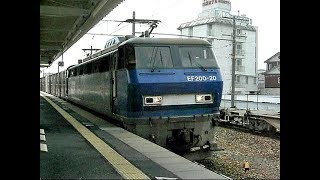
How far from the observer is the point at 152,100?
8477mm

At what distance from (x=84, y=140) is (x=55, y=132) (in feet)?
4.94

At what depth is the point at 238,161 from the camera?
1023 centimetres

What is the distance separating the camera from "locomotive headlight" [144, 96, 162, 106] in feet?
27.7

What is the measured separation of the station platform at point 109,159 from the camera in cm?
497

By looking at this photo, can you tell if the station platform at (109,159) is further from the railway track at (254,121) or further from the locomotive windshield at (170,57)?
the railway track at (254,121)

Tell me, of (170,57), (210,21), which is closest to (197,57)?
(170,57)

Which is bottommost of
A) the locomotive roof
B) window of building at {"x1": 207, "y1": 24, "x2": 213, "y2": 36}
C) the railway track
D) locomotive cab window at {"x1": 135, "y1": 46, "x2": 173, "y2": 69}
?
the railway track

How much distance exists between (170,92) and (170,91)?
2 cm

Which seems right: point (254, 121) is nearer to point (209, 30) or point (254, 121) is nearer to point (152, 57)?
point (152, 57)

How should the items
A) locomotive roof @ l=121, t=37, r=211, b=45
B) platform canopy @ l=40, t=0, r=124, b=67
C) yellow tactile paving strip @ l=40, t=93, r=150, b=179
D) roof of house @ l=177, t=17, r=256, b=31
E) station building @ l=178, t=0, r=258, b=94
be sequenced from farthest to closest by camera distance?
station building @ l=178, t=0, r=258, b=94 < roof of house @ l=177, t=17, r=256, b=31 < platform canopy @ l=40, t=0, r=124, b=67 < locomotive roof @ l=121, t=37, r=211, b=45 < yellow tactile paving strip @ l=40, t=93, r=150, b=179

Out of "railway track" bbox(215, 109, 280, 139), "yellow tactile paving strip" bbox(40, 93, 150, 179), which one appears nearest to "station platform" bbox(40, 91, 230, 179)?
"yellow tactile paving strip" bbox(40, 93, 150, 179)

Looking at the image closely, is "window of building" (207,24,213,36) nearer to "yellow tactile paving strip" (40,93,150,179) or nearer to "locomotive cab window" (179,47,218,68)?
"locomotive cab window" (179,47,218,68)

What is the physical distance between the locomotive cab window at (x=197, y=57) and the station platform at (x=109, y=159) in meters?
2.23
